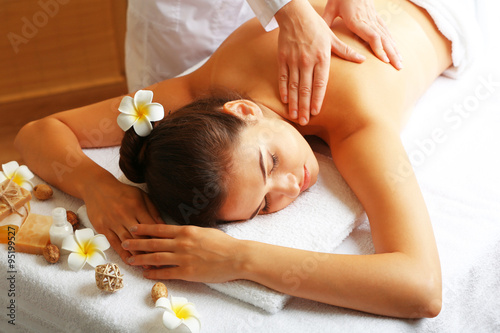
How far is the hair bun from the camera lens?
3.95 feet

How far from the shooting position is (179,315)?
101cm

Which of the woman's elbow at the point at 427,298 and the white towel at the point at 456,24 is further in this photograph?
the white towel at the point at 456,24

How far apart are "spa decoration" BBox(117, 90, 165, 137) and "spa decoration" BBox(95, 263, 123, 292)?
0.99 feet

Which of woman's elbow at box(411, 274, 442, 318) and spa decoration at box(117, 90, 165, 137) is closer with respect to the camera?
woman's elbow at box(411, 274, 442, 318)

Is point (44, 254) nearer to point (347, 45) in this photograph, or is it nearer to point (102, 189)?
point (102, 189)

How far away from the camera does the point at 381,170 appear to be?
1.21 m

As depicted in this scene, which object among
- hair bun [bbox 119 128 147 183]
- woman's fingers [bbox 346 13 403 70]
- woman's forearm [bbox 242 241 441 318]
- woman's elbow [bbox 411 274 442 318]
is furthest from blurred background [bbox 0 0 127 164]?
woman's elbow [bbox 411 274 442 318]

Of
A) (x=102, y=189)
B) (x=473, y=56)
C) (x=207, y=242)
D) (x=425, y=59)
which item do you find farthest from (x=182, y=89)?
(x=473, y=56)

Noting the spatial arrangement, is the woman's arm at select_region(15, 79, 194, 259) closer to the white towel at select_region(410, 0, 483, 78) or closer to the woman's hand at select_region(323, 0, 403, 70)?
the woman's hand at select_region(323, 0, 403, 70)

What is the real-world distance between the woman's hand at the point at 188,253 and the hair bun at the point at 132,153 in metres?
0.14

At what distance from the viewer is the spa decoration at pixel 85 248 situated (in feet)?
3.68

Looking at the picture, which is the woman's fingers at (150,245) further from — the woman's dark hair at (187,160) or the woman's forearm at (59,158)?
the woman's forearm at (59,158)

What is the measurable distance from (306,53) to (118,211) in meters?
0.59

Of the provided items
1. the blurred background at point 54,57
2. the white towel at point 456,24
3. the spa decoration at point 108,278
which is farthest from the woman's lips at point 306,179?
the blurred background at point 54,57
